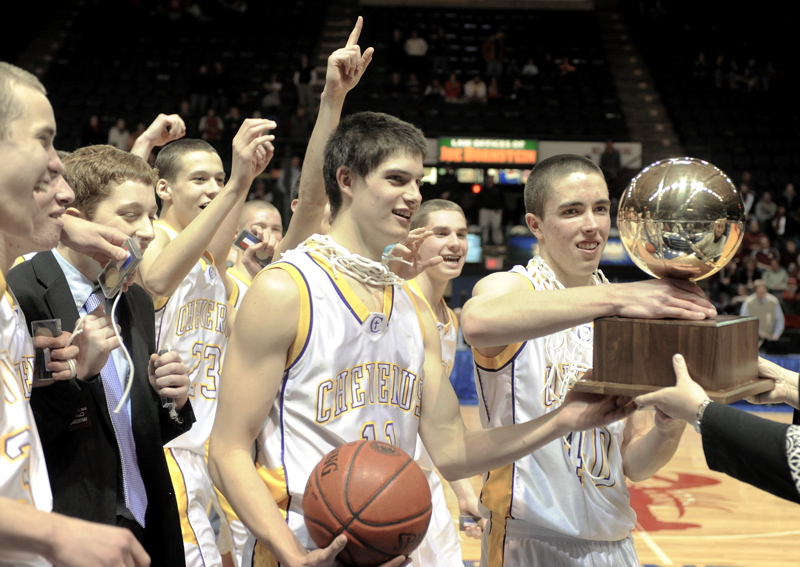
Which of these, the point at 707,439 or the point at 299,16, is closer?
the point at 707,439

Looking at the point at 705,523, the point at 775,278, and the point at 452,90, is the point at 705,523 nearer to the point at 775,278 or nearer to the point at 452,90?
the point at 775,278

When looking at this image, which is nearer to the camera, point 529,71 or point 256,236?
point 256,236

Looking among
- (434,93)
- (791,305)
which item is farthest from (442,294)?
(434,93)

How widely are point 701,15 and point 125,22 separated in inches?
553

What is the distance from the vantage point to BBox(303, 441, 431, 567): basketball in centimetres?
186

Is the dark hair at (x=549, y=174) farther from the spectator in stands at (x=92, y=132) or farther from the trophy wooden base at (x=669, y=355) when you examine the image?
the spectator in stands at (x=92, y=132)

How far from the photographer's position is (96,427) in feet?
7.95

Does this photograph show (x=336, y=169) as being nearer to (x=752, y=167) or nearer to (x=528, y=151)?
(x=528, y=151)

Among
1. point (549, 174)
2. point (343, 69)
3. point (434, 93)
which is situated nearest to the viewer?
point (343, 69)

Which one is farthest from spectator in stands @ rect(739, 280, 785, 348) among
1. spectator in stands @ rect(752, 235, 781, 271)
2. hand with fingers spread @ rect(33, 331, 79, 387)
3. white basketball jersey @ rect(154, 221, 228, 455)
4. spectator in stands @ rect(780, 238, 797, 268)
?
hand with fingers spread @ rect(33, 331, 79, 387)

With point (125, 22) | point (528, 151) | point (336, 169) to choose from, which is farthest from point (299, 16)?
point (336, 169)

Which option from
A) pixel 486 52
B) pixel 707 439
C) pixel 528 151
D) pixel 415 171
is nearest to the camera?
pixel 707 439

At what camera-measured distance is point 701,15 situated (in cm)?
2148

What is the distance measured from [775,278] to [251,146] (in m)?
12.9
